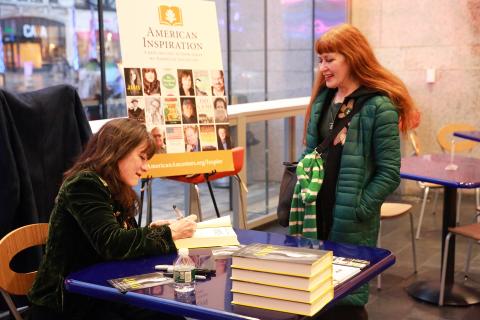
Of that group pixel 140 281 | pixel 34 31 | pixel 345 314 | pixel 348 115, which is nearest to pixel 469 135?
pixel 348 115

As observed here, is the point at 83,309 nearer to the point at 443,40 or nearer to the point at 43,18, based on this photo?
the point at 443,40

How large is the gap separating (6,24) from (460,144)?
517cm

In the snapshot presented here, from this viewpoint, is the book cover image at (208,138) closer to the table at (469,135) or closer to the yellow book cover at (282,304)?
the yellow book cover at (282,304)

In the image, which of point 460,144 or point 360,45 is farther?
point 460,144

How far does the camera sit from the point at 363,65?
2.90m

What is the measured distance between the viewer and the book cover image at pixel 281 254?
180cm

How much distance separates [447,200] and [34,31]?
19.2 ft

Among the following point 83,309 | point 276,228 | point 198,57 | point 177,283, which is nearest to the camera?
point 177,283

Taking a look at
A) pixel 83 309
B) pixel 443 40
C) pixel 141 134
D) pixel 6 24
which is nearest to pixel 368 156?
pixel 141 134

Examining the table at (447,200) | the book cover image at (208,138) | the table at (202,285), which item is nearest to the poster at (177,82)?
the book cover image at (208,138)

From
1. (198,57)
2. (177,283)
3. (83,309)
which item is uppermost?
(198,57)

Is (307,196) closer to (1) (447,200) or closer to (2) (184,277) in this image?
(2) (184,277)

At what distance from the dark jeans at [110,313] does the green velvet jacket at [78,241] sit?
0.11 ft

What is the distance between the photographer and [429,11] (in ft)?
24.0
